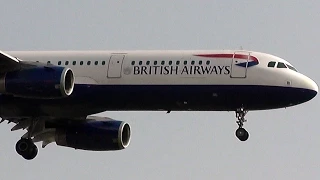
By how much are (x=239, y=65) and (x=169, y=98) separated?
12.2 feet

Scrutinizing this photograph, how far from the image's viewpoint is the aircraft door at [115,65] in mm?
70438

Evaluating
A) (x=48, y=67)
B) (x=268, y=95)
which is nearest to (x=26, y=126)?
(x=48, y=67)

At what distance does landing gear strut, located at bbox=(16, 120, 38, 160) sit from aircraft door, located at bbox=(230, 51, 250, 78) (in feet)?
35.6

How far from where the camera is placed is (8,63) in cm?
6812

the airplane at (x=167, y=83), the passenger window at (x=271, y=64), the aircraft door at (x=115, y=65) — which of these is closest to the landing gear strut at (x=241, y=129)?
the airplane at (x=167, y=83)

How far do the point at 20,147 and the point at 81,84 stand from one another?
536 centimetres

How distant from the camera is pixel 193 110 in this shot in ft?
231

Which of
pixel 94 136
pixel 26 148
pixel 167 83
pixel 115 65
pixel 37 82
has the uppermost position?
pixel 115 65

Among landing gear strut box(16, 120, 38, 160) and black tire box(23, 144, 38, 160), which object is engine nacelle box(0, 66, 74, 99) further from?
black tire box(23, 144, 38, 160)

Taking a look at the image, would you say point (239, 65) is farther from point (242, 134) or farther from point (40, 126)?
point (40, 126)

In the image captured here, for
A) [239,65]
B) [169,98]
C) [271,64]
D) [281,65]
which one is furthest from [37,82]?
[281,65]

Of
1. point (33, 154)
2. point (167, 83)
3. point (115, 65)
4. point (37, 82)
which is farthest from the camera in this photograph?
point (33, 154)

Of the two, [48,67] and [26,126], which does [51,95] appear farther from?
[26,126]

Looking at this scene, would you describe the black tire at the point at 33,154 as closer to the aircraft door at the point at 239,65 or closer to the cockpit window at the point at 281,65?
the aircraft door at the point at 239,65
